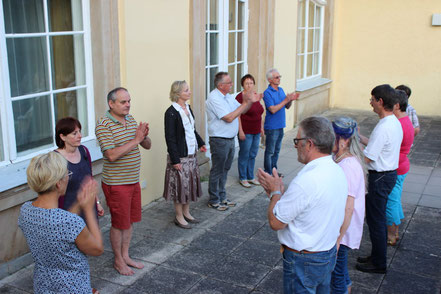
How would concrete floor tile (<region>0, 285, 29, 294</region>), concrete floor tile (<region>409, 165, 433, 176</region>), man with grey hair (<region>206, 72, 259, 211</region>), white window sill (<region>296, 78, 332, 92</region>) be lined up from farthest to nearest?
white window sill (<region>296, 78, 332, 92</region>) → concrete floor tile (<region>409, 165, 433, 176</region>) → man with grey hair (<region>206, 72, 259, 211</region>) → concrete floor tile (<region>0, 285, 29, 294</region>)

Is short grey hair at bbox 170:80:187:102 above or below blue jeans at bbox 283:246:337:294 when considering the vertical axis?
above

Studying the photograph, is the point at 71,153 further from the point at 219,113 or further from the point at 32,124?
the point at 219,113

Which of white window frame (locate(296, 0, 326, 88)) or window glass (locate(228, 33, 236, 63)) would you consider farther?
white window frame (locate(296, 0, 326, 88))

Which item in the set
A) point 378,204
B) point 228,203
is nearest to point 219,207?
point 228,203

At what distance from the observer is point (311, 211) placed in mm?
2646

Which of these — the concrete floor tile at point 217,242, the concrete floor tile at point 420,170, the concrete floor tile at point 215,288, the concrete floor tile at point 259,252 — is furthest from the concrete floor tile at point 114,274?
the concrete floor tile at point 420,170

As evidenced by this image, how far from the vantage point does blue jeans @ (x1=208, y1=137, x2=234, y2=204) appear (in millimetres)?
5867

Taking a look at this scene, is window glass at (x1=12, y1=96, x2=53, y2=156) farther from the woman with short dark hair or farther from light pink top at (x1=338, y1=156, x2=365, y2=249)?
light pink top at (x1=338, y1=156, x2=365, y2=249)

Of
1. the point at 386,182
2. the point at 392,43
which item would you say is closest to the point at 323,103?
the point at 392,43

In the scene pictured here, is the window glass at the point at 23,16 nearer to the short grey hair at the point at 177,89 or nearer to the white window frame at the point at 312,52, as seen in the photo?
the short grey hair at the point at 177,89

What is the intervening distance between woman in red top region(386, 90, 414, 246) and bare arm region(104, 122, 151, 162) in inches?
92.8

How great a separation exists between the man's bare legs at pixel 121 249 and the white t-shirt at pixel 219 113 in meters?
1.92

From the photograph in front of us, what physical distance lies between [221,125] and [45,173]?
349 centimetres

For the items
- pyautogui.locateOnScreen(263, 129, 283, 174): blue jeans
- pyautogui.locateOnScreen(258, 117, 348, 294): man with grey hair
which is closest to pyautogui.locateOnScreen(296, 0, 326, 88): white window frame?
pyautogui.locateOnScreen(263, 129, 283, 174): blue jeans
